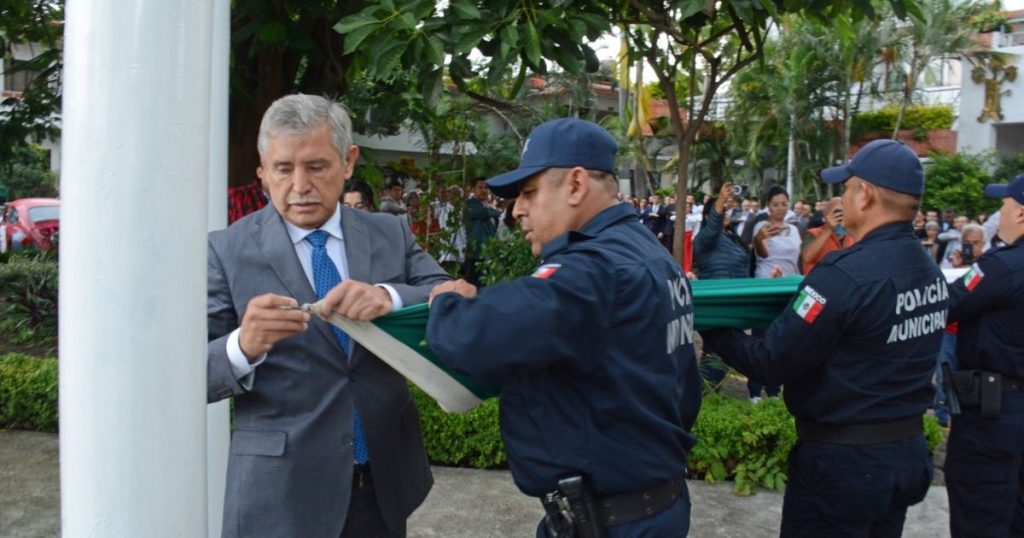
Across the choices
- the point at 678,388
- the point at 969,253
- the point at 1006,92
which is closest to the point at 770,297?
the point at 678,388

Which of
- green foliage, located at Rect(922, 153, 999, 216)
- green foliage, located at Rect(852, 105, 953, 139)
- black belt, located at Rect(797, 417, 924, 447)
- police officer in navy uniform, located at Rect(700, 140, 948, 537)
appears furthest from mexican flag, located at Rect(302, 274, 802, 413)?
green foliage, located at Rect(852, 105, 953, 139)

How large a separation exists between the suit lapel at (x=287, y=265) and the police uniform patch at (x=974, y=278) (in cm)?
273

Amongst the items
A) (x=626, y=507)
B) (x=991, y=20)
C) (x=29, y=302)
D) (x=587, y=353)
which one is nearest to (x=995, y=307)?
(x=626, y=507)

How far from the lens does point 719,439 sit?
18.6ft

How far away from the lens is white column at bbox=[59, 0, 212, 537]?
1420mm

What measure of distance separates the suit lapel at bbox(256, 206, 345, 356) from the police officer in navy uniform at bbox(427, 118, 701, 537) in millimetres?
327

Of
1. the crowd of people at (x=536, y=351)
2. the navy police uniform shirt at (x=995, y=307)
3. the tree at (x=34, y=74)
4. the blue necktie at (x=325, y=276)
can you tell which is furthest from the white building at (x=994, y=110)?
the blue necktie at (x=325, y=276)

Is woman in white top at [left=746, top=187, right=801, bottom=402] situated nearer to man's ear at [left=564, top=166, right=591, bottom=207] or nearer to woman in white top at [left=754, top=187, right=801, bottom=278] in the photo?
woman in white top at [left=754, top=187, right=801, bottom=278]

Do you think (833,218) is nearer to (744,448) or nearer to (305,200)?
(744,448)

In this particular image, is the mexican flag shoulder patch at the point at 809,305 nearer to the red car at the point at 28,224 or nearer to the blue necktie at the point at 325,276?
the blue necktie at the point at 325,276

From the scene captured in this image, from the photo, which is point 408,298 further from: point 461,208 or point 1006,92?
point 1006,92

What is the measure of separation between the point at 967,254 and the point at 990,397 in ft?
22.0

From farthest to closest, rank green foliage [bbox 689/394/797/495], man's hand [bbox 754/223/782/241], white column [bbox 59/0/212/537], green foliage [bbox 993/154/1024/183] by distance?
green foliage [bbox 993/154/1024/183], man's hand [bbox 754/223/782/241], green foliage [bbox 689/394/797/495], white column [bbox 59/0/212/537]

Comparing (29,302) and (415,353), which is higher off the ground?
(415,353)
